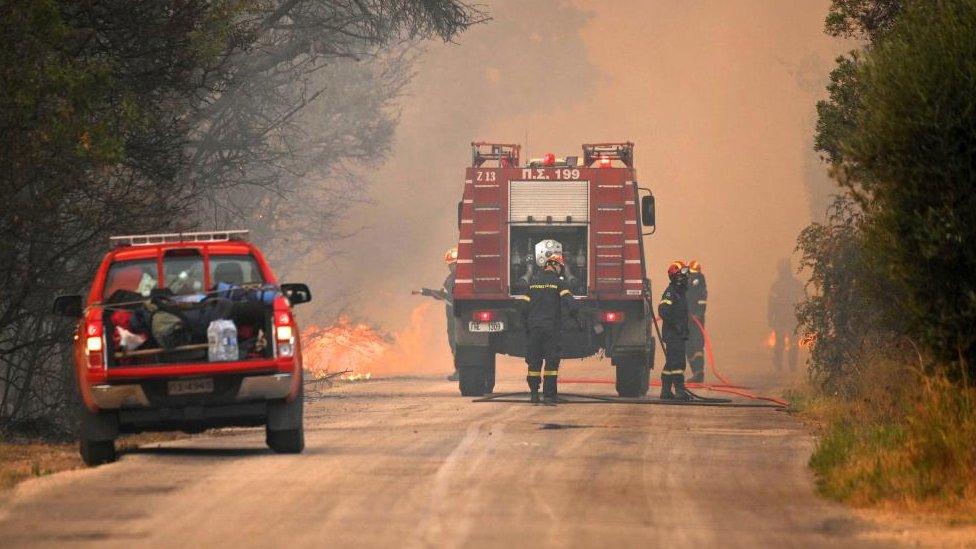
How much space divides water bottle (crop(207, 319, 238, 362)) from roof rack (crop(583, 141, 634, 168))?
11667 millimetres

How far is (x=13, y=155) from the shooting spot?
14.0 metres

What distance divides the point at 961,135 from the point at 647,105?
208 ft

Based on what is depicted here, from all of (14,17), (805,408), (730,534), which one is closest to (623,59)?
(805,408)

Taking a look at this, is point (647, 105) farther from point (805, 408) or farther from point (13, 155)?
point (13, 155)

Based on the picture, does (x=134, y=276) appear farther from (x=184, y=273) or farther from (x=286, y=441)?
(x=286, y=441)

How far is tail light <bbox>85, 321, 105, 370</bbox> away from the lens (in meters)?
12.1

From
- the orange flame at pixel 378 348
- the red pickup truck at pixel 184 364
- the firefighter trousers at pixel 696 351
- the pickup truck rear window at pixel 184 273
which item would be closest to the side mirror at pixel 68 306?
the red pickup truck at pixel 184 364

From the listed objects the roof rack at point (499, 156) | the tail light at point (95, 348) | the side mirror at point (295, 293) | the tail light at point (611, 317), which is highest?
the roof rack at point (499, 156)

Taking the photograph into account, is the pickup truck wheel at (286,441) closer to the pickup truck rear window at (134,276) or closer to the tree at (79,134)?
the pickup truck rear window at (134,276)

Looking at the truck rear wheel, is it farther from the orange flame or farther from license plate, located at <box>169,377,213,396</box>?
license plate, located at <box>169,377,213,396</box>

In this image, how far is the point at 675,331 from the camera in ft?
71.2

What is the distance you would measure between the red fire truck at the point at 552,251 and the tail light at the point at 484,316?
0.04 feet

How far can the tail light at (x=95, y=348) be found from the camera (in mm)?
12133

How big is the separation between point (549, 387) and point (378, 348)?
25.7m
